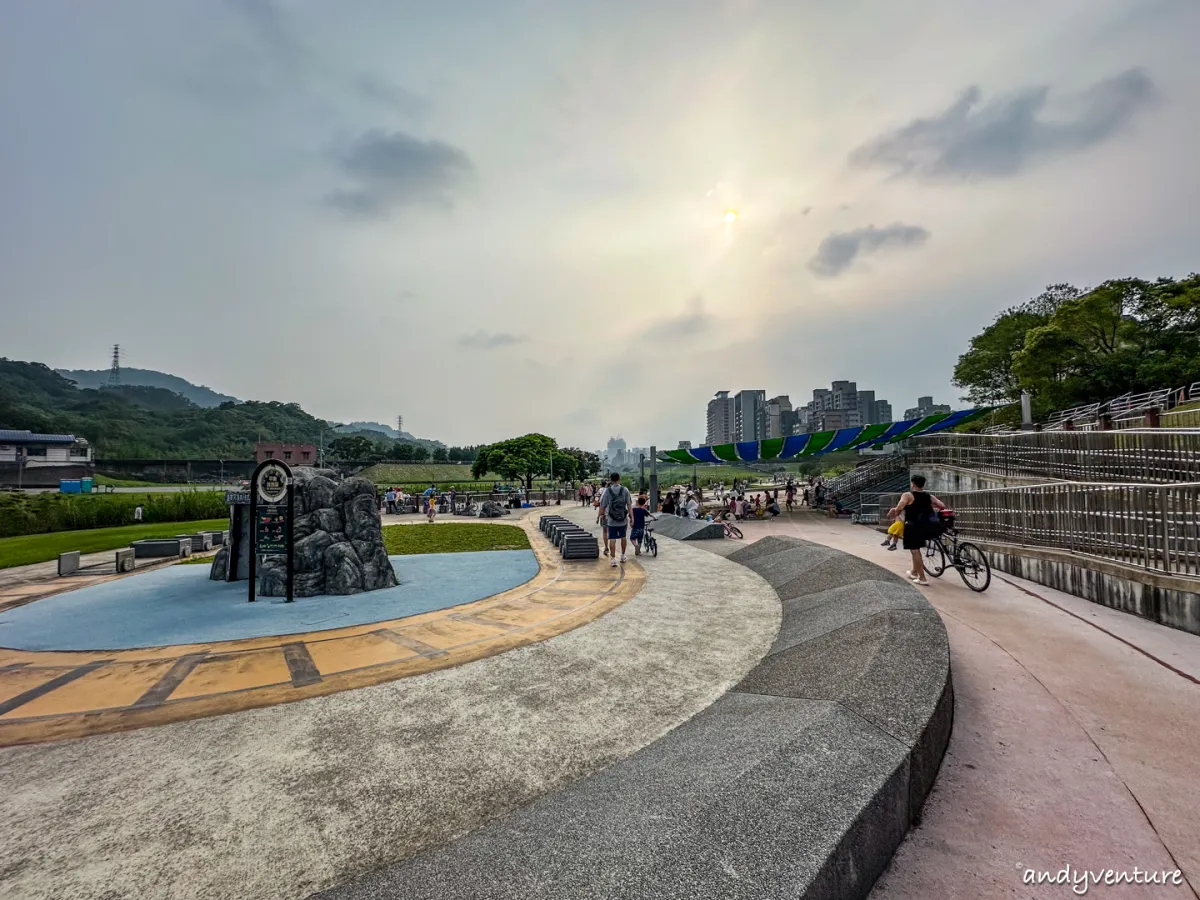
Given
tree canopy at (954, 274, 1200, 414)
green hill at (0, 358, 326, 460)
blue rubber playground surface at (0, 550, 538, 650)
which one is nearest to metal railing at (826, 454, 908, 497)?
tree canopy at (954, 274, 1200, 414)

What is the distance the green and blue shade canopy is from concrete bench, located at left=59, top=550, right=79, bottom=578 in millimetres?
22740

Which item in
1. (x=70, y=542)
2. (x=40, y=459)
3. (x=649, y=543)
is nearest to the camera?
(x=649, y=543)

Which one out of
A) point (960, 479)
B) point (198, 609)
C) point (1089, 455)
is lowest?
point (198, 609)

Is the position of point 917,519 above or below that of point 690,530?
above

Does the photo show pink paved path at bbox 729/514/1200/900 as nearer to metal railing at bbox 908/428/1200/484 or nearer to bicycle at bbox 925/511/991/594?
bicycle at bbox 925/511/991/594

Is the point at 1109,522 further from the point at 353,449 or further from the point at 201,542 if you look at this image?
the point at 353,449

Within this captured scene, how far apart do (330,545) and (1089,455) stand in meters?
16.3

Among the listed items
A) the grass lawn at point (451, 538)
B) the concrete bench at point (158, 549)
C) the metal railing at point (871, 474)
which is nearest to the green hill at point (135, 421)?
the grass lawn at point (451, 538)

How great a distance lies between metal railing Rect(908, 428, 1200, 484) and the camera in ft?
27.2

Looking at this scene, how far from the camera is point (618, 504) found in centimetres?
1095

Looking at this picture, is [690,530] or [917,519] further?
[690,530]

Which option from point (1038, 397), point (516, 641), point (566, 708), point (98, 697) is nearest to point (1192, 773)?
point (566, 708)

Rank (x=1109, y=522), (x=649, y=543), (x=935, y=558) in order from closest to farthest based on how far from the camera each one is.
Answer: (x=1109, y=522), (x=935, y=558), (x=649, y=543)

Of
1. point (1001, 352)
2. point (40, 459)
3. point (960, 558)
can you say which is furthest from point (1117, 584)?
point (40, 459)
